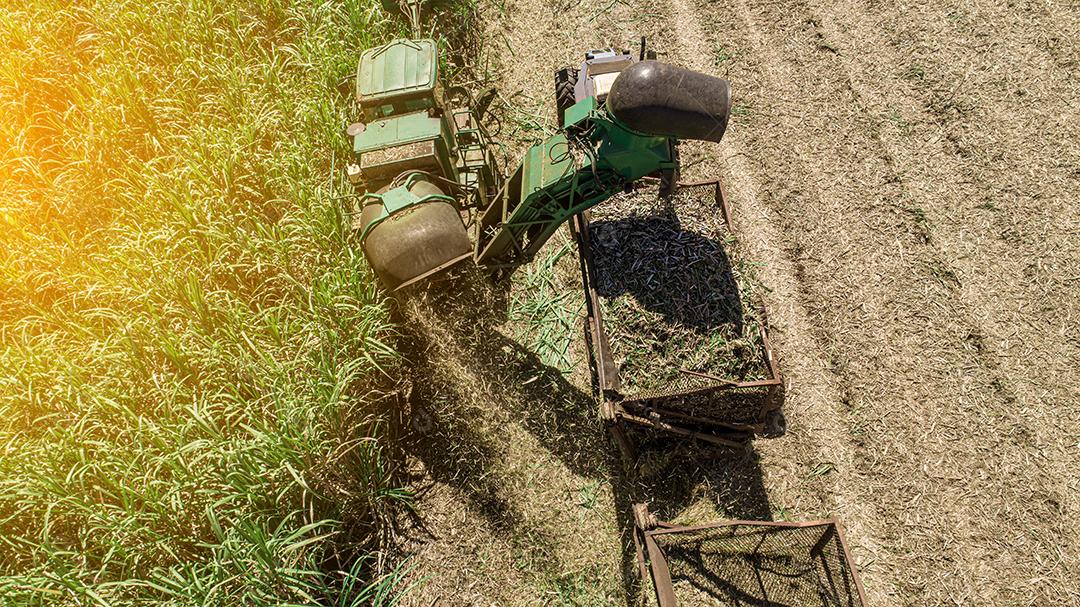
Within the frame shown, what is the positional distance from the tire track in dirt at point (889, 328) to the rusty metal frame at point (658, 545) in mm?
952

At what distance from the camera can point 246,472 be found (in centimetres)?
493

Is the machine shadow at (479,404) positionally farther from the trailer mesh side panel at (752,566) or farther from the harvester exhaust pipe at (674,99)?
the harvester exhaust pipe at (674,99)

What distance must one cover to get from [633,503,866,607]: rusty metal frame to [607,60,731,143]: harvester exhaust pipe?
3003mm

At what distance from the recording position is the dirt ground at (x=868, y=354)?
5531mm

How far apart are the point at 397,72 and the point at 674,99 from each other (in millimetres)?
3143

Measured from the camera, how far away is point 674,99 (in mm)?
4016

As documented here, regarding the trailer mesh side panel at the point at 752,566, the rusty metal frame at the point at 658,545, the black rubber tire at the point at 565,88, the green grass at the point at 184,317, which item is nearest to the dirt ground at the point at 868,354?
the trailer mesh side panel at the point at 752,566

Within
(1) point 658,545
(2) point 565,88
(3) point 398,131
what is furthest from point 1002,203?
(3) point 398,131

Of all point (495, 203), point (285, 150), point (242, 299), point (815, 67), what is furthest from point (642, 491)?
point (815, 67)

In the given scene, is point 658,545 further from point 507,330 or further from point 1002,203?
point 1002,203

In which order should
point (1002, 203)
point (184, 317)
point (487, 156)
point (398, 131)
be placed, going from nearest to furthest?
point (398, 131) < point (184, 317) < point (487, 156) < point (1002, 203)

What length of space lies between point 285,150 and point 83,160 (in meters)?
2.04

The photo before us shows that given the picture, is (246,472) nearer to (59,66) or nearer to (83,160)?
(83,160)

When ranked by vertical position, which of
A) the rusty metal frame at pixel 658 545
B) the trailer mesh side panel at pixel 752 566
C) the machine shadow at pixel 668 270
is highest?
the machine shadow at pixel 668 270
